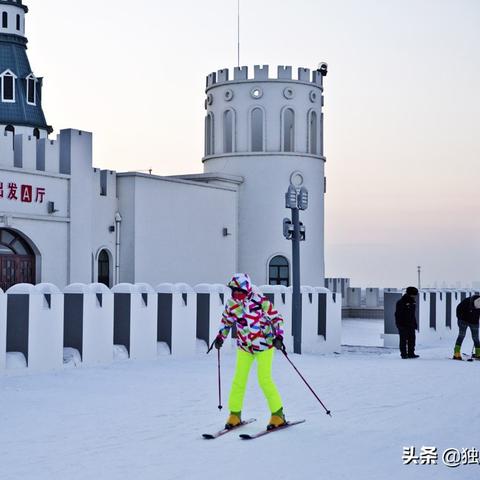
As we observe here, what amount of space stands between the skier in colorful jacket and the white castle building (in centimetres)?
1410

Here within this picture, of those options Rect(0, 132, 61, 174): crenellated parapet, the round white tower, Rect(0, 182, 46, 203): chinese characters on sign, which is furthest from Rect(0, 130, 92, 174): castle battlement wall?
the round white tower

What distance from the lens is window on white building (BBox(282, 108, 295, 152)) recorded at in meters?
34.5

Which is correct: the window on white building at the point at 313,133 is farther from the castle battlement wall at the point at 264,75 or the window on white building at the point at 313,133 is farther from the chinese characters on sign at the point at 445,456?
the chinese characters on sign at the point at 445,456

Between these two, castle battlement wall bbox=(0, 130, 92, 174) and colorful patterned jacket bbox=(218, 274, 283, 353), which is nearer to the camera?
colorful patterned jacket bbox=(218, 274, 283, 353)

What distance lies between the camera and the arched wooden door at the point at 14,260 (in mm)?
23016

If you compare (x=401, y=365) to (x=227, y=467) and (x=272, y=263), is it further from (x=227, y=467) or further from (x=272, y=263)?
(x=272, y=263)

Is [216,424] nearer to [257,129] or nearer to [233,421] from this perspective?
[233,421]

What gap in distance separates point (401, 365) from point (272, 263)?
59.1ft

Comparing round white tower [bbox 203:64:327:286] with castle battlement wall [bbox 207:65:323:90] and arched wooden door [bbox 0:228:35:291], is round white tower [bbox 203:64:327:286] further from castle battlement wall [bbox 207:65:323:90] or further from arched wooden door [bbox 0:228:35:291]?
arched wooden door [bbox 0:228:35:291]

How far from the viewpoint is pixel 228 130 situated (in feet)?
115

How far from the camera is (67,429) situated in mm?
9672

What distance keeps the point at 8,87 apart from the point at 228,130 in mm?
17980

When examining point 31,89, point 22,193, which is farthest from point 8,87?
point 22,193

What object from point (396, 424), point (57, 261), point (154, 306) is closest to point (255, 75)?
point (57, 261)
